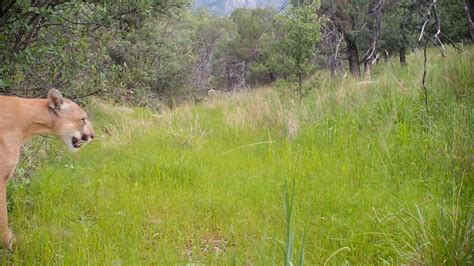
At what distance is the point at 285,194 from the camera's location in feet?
6.24

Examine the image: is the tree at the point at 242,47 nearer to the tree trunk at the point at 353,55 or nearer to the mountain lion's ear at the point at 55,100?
the tree trunk at the point at 353,55

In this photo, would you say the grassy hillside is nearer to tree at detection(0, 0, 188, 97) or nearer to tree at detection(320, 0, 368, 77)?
tree at detection(0, 0, 188, 97)

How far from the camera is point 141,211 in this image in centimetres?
399

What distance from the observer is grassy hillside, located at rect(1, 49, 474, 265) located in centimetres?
300

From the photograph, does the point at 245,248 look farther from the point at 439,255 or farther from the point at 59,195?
the point at 59,195

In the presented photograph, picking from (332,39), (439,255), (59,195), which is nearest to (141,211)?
(59,195)

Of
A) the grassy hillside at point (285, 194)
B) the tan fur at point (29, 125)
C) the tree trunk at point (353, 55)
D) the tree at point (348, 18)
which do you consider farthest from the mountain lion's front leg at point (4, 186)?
the tree trunk at point (353, 55)

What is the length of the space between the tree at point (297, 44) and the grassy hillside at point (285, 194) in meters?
3.39

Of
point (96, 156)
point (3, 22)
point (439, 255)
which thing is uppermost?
point (3, 22)

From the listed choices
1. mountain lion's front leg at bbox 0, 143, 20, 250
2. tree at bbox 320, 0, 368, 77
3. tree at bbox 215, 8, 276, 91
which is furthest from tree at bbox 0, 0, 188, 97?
tree at bbox 215, 8, 276, 91

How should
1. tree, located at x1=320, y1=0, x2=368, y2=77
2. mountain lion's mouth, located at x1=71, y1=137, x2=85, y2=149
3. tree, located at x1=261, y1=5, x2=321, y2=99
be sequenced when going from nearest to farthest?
1. mountain lion's mouth, located at x1=71, y1=137, x2=85, y2=149
2. tree, located at x1=261, y1=5, x2=321, y2=99
3. tree, located at x1=320, y1=0, x2=368, y2=77

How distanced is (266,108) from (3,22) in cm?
475

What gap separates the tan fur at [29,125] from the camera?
330cm

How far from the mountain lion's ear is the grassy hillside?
3.02 feet
